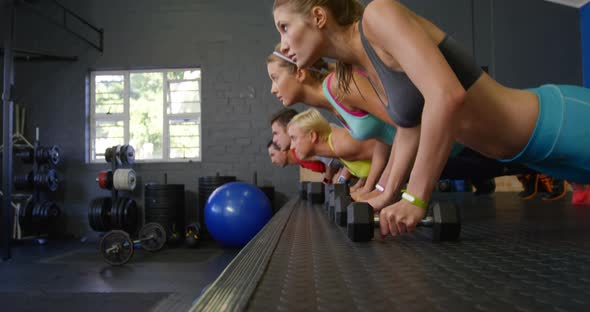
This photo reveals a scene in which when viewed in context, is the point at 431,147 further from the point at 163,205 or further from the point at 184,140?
the point at 184,140

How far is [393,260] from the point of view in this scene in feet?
1.80

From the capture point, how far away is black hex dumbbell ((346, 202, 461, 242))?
2.31 feet

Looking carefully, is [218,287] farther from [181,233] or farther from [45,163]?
[45,163]

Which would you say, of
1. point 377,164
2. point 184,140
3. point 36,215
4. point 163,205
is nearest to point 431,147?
point 377,164

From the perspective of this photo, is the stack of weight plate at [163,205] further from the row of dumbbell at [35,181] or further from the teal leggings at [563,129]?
the teal leggings at [563,129]

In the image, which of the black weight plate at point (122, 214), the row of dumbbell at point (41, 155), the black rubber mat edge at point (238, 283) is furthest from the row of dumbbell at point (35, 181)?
the black rubber mat edge at point (238, 283)

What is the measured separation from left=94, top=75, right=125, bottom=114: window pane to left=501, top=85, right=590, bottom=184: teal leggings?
4.46m


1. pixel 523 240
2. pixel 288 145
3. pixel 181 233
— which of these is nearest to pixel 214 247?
pixel 181 233

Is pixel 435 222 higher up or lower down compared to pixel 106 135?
lower down

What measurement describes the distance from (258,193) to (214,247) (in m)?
0.74

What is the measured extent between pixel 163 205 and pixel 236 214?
102 cm

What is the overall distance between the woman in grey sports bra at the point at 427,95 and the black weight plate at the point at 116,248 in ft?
8.24

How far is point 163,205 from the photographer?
3.96 metres

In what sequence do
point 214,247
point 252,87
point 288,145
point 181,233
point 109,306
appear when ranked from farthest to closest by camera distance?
point 252,87, point 181,233, point 214,247, point 288,145, point 109,306
